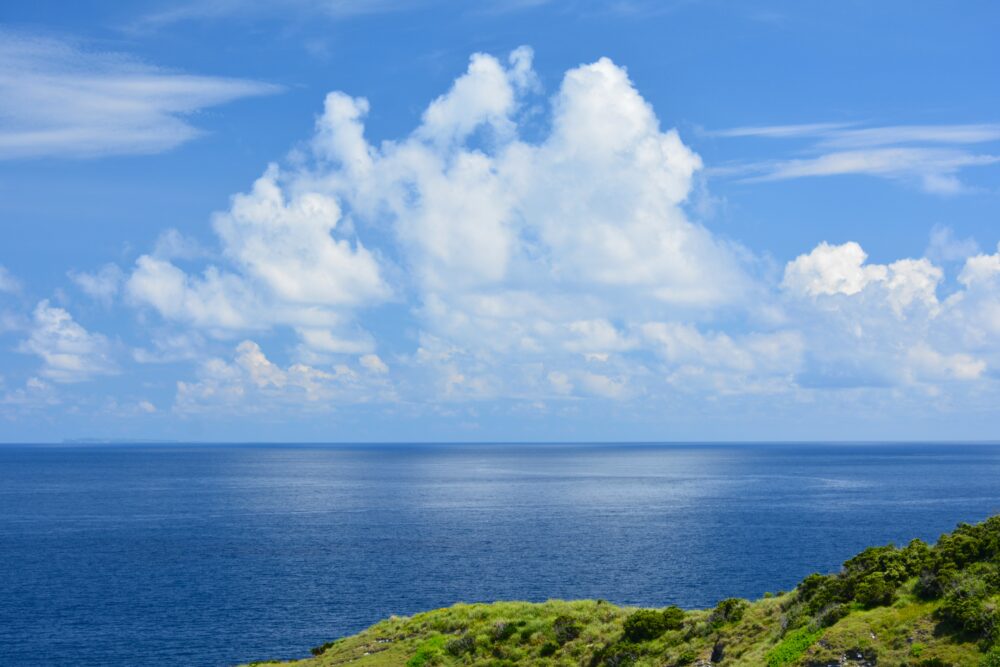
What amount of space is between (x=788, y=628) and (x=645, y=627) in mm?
7498

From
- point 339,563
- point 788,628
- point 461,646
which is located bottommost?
point 339,563

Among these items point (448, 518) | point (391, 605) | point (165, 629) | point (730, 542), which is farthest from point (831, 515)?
point (165, 629)

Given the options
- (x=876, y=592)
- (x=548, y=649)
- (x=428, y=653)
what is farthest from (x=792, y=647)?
(x=428, y=653)

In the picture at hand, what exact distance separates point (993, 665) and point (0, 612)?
91389 mm

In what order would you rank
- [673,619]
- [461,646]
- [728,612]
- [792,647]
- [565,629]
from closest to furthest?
1. [792,647]
2. [728,612]
3. [673,619]
4. [565,629]
5. [461,646]

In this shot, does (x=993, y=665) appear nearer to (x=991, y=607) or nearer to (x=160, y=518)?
(x=991, y=607)

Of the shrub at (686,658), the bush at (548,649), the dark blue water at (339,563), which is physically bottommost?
the dark blue water at (339,563)

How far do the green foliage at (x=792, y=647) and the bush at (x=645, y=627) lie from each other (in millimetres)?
7989

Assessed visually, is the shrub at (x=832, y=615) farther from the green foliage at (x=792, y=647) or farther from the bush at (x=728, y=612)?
the bush at (x=728, y=612)

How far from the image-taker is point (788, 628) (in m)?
33.2

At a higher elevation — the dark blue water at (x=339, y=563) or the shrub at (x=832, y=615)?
the shrub at (x=832, y=615)

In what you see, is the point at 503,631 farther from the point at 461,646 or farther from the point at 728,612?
the point at 728,612

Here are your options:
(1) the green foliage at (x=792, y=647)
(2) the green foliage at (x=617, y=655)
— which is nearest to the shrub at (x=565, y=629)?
(2) the green foliage at (x=617, y=655)

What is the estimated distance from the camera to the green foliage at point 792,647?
1172 inches
